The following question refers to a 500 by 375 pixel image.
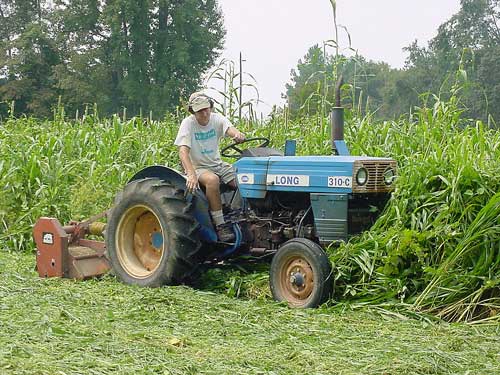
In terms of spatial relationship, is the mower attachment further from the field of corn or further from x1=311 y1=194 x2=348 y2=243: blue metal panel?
x1=311 y1=194 x2=348 y2=243: blue metal panel

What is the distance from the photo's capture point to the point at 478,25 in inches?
1409

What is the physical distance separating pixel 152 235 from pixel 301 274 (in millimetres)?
1618

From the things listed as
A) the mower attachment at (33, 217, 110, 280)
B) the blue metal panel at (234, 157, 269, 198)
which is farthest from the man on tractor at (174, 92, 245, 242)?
the mower attachment at (33, 217, 110, 280)

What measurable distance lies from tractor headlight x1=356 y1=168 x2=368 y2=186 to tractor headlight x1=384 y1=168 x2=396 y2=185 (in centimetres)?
23

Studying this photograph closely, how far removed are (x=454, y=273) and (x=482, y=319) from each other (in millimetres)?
392

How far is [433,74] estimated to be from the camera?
127ft

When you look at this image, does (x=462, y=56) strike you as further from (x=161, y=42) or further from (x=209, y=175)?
(x=161, y=42)

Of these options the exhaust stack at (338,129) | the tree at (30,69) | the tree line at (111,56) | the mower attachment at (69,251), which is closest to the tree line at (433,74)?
the exhaust stack at (338,129)

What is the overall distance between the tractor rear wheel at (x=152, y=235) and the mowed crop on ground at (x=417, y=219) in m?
0.45

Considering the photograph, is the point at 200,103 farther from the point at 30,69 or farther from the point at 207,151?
the point at 30,69

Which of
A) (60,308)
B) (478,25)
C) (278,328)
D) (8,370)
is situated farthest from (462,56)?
(478,25)

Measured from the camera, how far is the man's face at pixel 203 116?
6635mm

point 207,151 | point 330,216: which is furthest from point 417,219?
point 207,151

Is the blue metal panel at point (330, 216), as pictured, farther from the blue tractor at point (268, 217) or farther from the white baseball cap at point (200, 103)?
the white baseball cap at point (200, 103)
